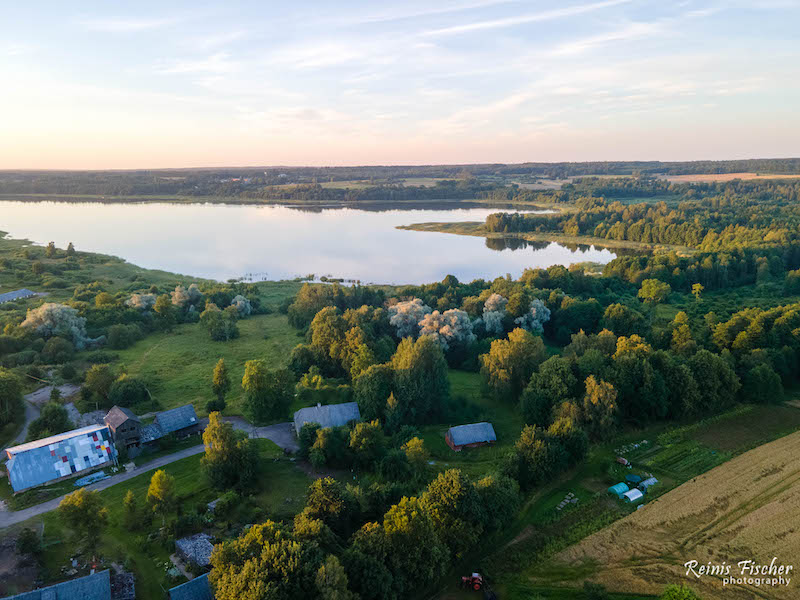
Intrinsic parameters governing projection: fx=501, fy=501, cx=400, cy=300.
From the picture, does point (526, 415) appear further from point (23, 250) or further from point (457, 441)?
point (23, 250)

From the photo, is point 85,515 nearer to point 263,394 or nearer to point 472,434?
point 263,394

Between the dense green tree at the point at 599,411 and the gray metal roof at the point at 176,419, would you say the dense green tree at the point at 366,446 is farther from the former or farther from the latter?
the dense green tree at the point at 599,411

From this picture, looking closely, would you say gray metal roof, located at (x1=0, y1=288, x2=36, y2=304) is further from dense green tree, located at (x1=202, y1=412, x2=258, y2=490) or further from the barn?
the barn

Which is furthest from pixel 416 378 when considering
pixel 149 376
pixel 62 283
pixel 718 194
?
pixel 718 194

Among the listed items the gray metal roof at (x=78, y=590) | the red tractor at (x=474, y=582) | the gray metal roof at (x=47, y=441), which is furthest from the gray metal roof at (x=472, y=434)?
the gray metal roof at (x=47, y=441)

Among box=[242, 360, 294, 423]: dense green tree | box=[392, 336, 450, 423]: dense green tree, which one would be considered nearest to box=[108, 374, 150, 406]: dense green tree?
box=[242, 360, 294, 423]: dense green tree
